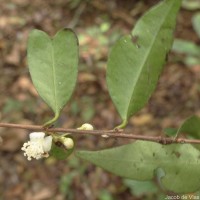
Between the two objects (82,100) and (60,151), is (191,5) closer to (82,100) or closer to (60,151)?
(82,100)

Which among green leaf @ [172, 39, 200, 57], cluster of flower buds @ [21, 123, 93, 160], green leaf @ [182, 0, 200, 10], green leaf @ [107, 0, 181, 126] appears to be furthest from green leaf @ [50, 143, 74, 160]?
green leaf @ [182, 0, 200, 10]

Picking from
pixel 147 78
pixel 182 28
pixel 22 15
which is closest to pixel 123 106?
pixel 147 78

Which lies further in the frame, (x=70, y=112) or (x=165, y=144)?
(x=70, y=112)

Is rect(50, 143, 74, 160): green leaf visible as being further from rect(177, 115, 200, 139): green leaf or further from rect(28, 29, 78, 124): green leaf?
rect(177, 115, 200, 139): green leaf

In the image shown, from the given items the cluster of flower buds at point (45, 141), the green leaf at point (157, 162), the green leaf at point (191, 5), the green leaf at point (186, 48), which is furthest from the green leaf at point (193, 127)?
the green leaf at point (191, 5)

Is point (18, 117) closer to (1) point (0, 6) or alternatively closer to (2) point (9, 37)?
(2) point (9, 37)

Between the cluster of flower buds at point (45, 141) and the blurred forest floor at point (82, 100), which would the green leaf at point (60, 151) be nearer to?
the cluster of flower buds at point (45, 141)
